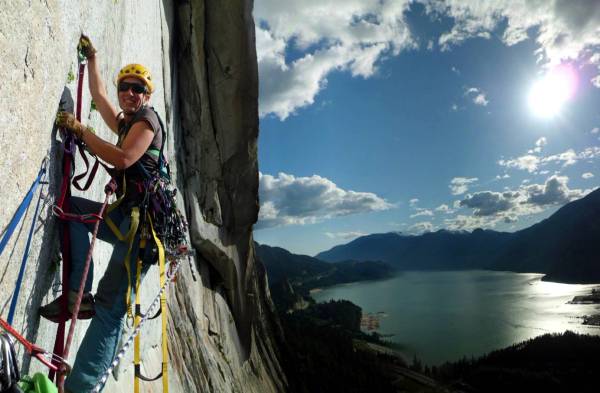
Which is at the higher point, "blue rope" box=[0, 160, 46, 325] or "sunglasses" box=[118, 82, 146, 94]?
"sunglasses" box=[118, 82, 146, 94]

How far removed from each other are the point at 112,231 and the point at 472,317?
123536 millimetres

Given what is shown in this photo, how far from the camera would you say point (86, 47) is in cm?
394

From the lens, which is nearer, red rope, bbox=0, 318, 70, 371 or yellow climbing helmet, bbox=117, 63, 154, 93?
red rope, bbox=0, 318, 70, 371

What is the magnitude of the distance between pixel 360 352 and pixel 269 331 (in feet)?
145

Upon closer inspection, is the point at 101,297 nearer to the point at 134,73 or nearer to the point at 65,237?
the point at 65,237

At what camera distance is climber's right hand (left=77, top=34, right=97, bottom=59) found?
3.85 meters

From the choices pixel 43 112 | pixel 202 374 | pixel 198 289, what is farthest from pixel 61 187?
pixel 198 289

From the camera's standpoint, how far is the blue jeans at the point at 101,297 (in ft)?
10.1

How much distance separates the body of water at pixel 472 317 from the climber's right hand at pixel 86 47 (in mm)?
91494

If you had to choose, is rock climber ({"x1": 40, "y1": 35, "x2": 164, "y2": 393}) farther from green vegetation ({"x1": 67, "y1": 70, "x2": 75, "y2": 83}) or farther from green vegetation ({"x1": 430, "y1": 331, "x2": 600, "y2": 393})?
green vegetation ({"x1": 430, "y1": 331, "x2": 600, "y2": 393})

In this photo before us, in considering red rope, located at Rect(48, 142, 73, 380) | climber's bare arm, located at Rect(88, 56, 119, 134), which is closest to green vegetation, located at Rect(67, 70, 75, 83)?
climber's bare arm, located at Rect(88, 56, 119, 134)

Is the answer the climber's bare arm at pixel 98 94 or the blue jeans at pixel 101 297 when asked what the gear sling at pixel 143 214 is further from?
the climber's bare arm at pixel 98 94

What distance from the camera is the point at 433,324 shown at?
351ft

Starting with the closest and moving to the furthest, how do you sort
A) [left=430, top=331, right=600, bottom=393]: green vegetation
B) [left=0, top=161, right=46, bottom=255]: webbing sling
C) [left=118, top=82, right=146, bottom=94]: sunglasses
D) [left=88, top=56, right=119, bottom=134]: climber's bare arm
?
[left=0, top=161, right=46, bottom=255]: webbing sling < [left=118, top=82, right=146, bottom=94]: sunglasses < [left=88, top=56, right=119, bottom=134]: climber's bare arm < [left=430, top=331, right=600, bottom=393]: green vegetation
